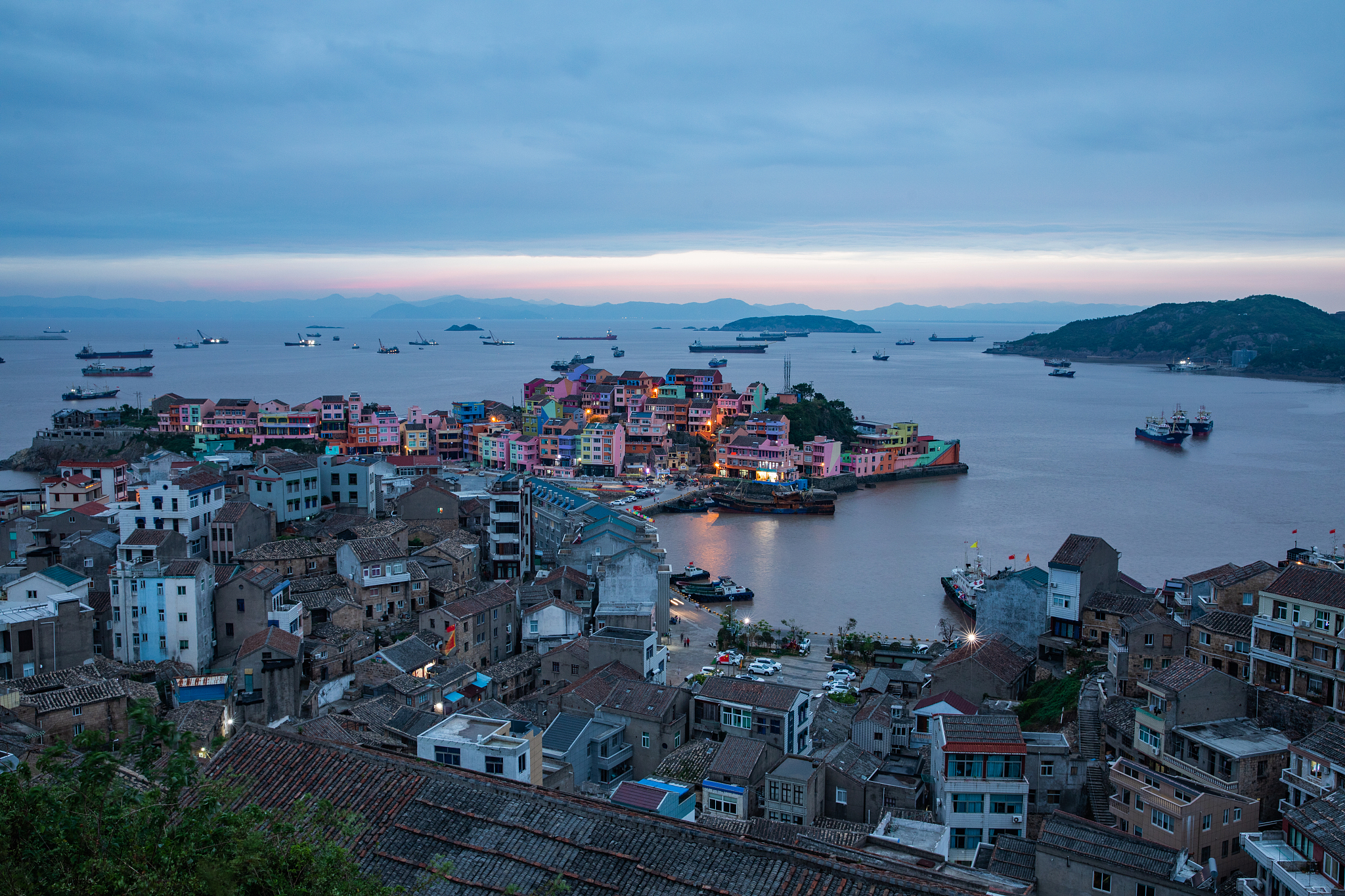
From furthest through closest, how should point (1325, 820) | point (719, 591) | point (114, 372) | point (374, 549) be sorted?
point (114, 372)
point (719, 591)
point (374, 549)
point (1325, 820)

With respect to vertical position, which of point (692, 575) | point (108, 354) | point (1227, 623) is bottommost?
point (692, 575)

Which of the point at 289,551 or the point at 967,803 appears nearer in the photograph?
the point at 967,803

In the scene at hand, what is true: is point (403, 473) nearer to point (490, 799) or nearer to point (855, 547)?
point (855, 547)

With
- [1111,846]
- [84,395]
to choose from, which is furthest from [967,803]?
[84,395]

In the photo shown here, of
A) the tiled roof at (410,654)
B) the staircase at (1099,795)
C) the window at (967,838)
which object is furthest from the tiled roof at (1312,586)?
the tiled roof at (410,654)

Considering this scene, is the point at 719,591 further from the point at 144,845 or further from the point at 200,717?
the point at 144,845
